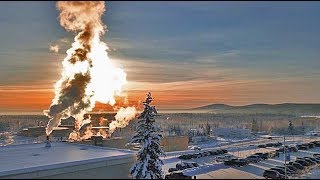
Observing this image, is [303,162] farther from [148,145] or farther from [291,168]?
[148,145]

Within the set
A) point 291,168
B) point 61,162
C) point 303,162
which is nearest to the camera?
point 61,162

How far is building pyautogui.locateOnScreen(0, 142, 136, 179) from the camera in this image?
20.2m

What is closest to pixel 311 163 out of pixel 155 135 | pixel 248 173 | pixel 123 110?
pixel 248 173

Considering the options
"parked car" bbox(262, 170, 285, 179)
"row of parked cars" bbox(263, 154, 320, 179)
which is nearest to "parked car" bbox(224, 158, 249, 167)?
"row of parked cars" bbox(263, 154, 320, 179)

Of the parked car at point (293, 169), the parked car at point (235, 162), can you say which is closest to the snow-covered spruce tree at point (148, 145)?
the parked car at point (235, 162)

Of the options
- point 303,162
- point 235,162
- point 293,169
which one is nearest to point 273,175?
point 293,169

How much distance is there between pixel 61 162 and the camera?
23031 millimetres

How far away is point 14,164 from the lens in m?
24.1

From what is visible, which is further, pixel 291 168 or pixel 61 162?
pixel 291 168

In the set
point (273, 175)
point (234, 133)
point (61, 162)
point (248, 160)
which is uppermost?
point (61, 162)

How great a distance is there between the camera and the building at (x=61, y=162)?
66.2ft

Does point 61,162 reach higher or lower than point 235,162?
higher

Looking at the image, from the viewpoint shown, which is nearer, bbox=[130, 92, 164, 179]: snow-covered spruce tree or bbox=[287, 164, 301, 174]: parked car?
bbox=[130, 92, 164, 179]: snow-covered spruce tree

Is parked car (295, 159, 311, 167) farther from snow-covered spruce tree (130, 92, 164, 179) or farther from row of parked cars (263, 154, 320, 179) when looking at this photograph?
snow-covered spruce tree (130, 92, 164, 179)
